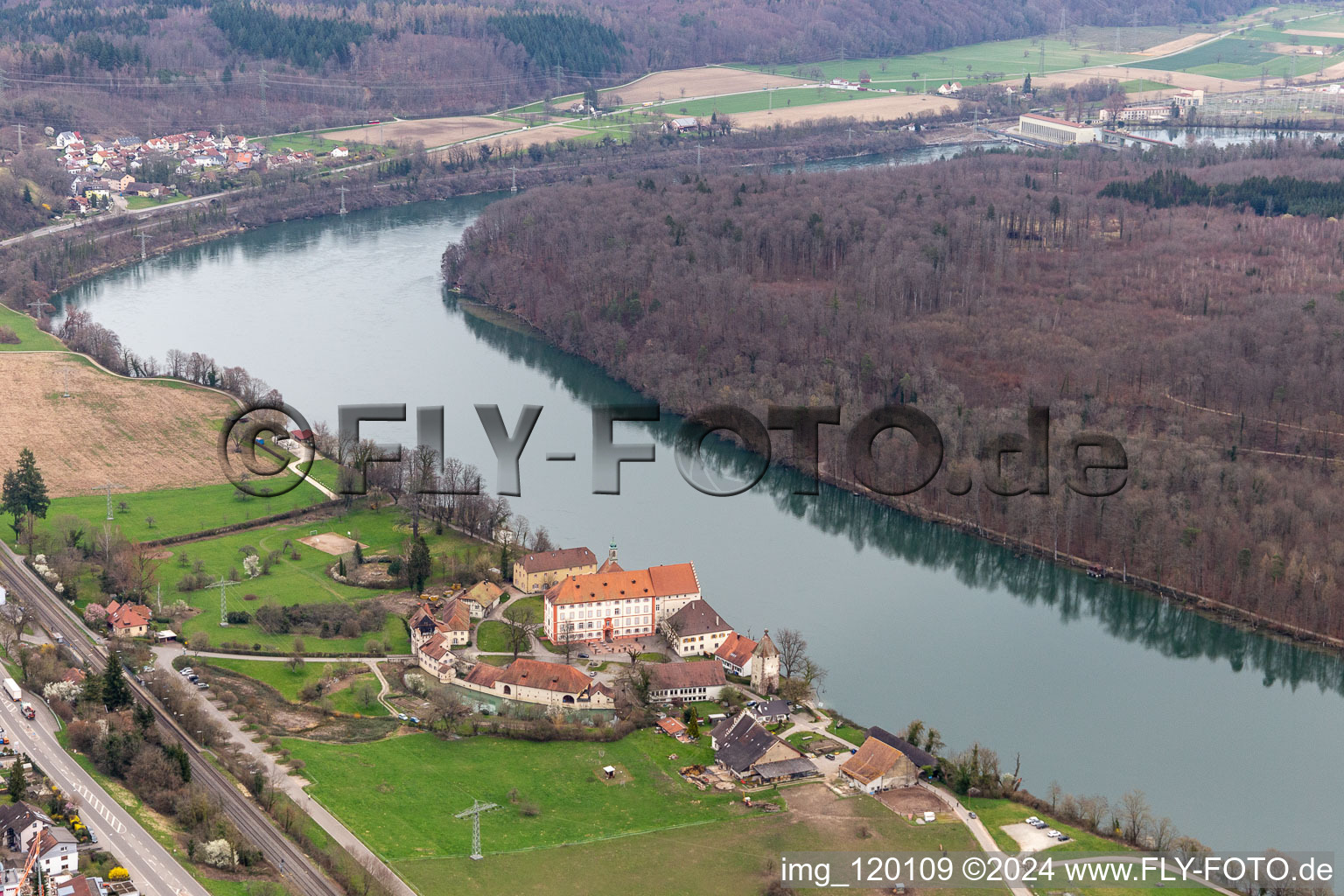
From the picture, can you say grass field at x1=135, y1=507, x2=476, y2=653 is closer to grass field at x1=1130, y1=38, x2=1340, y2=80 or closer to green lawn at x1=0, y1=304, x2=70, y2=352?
green lawn at x1=0, y1=304, x2=70, y2=352

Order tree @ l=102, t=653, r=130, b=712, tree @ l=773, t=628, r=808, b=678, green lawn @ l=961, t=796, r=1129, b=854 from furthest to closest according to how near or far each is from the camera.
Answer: tree @ l=773, t=628, r=808, b=678, tree @ l=102, t=653, r=130, b=712, green lawn @ l=961, t=796, r=1129, b=854

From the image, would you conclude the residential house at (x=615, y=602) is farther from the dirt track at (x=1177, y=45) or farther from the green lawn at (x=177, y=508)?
the dirt track at (x=1177, y=45)

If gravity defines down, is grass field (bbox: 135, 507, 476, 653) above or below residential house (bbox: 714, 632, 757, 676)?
above

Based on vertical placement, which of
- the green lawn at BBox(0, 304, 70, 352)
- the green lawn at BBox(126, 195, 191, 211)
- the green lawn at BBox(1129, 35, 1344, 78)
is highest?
the green lawn at BBox(1129, 35, 1344, 78)

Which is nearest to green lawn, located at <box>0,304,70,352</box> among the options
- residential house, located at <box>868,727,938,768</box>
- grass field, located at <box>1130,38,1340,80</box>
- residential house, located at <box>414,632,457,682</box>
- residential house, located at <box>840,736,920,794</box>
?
residential house, located at <box>414,632,457,682</box>

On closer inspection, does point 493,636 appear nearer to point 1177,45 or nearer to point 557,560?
point 557,560
